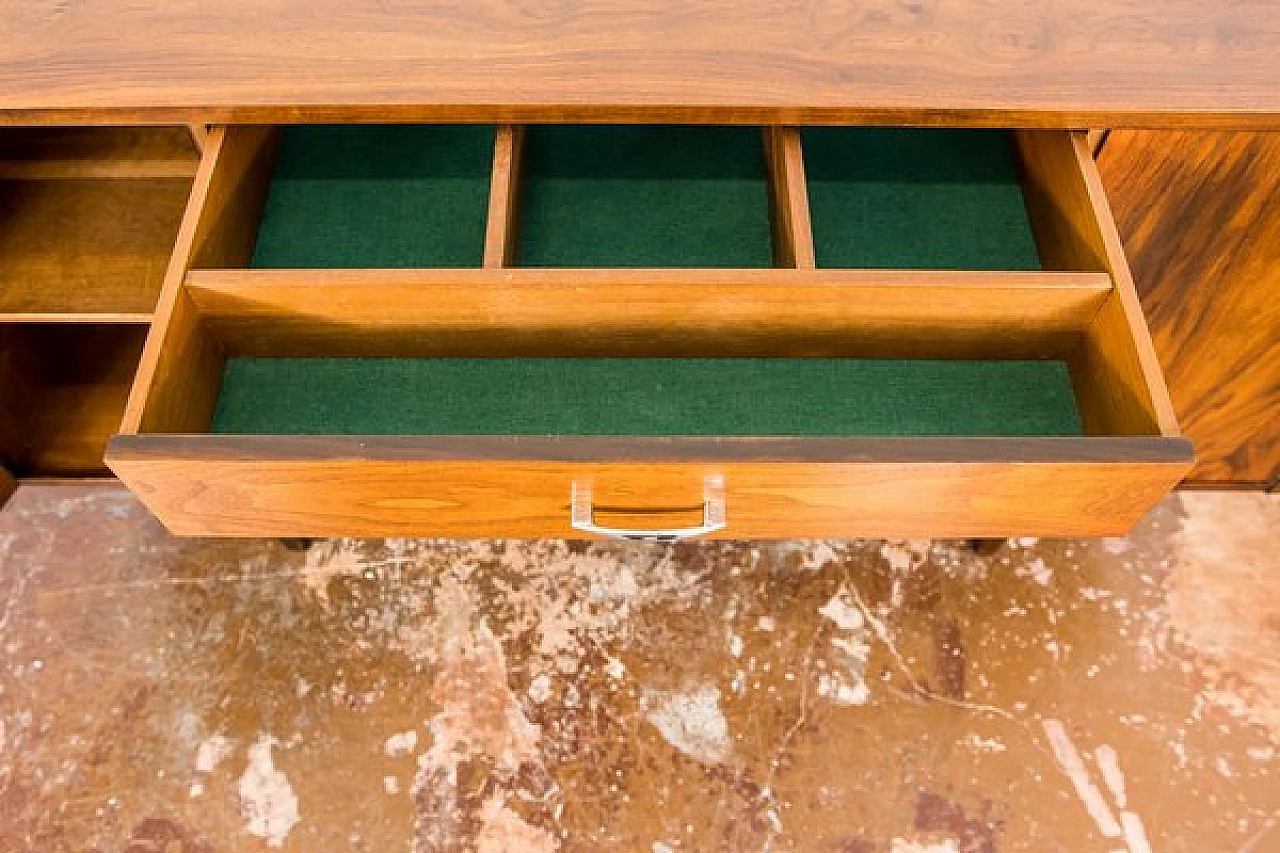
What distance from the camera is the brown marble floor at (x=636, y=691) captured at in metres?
1.07

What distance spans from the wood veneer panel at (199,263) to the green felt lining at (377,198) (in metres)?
0.04

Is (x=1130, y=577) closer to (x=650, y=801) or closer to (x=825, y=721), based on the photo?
(x=825, y=721)

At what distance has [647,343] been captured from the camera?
90 centimetres

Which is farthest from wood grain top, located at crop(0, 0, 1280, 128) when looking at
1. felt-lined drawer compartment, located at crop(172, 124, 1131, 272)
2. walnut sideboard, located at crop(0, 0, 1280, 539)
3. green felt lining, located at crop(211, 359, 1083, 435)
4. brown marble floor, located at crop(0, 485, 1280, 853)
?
brown marble floor, located at crop(0, 485, 1280, 853)

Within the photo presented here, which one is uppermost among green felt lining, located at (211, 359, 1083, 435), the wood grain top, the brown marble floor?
the wood grain top

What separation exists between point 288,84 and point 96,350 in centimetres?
66

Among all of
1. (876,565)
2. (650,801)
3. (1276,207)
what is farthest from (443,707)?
(1276,207)

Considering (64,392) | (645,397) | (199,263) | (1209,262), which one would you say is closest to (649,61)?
(645,397)

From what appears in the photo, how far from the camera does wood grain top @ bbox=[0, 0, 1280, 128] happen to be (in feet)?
2.59

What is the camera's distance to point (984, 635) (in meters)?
1.19

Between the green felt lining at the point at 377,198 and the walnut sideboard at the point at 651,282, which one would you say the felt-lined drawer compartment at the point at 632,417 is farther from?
the green felt lining at the point at 377,198

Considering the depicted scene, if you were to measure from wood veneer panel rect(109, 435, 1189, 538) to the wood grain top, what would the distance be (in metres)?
0.29

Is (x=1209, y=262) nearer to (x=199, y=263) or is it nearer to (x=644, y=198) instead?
(x=644, y=198)

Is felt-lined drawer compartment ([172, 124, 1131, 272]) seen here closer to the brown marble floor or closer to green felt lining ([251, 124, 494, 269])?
green felt lining ([251, 124, 494, 269])
